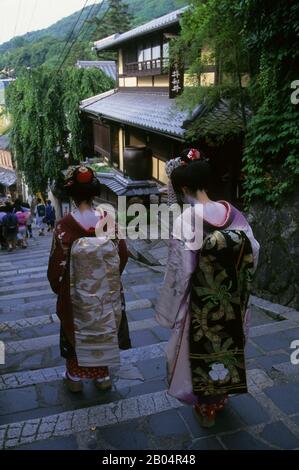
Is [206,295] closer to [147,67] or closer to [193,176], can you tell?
[193,176]

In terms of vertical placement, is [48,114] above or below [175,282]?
above


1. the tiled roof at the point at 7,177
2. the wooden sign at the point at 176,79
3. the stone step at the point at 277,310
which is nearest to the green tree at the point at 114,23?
the tiled roof at the point at 7,177

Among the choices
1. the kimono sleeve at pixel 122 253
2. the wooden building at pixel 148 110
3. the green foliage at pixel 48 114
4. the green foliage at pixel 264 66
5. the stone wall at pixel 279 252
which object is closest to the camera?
the kimono sleeve at pixel 122 253

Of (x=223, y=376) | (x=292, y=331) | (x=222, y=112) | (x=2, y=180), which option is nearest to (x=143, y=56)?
(x=222, y=112)

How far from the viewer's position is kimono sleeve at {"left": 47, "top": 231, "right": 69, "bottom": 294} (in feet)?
11.4

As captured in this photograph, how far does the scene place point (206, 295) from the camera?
3055 millimetres

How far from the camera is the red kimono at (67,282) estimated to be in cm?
347

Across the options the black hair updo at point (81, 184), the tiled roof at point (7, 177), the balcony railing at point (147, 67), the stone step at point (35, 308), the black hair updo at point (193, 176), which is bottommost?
the tiled roof at point (7, 177)

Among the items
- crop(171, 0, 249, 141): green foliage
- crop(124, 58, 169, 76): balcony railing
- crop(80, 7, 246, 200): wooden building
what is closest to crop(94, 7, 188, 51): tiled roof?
crop(80, 7, 246, 200): wooden building

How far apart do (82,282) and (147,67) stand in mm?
15431

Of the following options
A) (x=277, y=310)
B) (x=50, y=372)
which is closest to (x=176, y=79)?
(x=277, y=310)

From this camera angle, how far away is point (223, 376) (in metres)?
3.14

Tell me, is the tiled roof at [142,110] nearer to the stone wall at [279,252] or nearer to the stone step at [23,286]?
the stone wall at [279,252]

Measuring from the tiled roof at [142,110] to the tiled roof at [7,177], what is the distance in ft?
80.7
